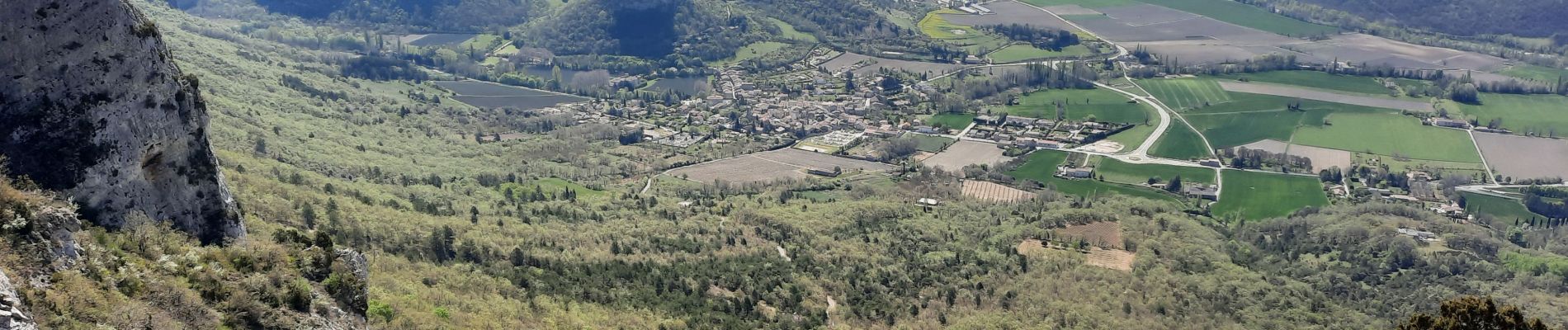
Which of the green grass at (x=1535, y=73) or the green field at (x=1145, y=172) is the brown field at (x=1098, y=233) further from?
the green grass at (x=1535, y=73)

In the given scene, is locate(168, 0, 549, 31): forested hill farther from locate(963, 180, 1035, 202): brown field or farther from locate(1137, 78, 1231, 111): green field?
locate(963, 180, 1035, 202): brown field

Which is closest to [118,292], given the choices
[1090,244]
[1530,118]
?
[1090,244]

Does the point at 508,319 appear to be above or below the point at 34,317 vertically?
below

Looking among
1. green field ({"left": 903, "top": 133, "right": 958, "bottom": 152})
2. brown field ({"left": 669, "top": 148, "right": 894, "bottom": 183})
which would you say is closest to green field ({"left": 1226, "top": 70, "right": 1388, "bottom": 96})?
green field ({"left": 903, "top": 133, "right": 958, "bottom": 152})

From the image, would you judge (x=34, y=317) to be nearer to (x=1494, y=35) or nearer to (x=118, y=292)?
(x=118, y=292)

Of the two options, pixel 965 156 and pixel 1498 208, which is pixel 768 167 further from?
pixel 1498 208

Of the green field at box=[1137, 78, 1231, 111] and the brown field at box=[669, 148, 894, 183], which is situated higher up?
the green field at box=[1137, 78, 1231, 111]

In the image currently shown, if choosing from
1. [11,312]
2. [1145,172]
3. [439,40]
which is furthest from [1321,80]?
[11,312]
